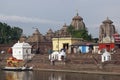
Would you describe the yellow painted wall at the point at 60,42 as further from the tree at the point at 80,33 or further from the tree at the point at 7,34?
the tree at the point at 7,34

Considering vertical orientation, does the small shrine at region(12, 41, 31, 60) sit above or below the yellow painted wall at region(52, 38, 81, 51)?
below

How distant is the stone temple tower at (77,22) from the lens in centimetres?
7856

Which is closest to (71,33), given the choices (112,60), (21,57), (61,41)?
(61,41)

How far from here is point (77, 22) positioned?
7900cm

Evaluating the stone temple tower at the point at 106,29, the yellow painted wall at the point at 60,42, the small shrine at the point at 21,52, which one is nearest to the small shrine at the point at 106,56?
the small shrine at the point at 21,52

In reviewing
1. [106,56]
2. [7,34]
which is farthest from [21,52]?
[7,34]

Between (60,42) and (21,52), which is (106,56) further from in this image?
(60,42)

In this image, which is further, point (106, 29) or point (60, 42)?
point (106, 29)

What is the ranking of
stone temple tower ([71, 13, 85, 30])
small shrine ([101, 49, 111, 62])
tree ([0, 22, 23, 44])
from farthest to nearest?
1. tree ([0, 22, 23, 44])
2. stone temple tower ([71, 13, 85, 30])
3. small shrine ([101, 49, 111, 62])

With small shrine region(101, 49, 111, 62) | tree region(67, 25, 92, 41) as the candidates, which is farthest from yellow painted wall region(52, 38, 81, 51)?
small shrine region(101, 49, 111, 62)

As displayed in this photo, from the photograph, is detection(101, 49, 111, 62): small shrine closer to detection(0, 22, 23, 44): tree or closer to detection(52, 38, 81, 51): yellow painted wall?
detection(52, 38, 81, 51): yellow painted wall

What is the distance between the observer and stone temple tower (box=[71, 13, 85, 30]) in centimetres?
7856

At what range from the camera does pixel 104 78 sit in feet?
138

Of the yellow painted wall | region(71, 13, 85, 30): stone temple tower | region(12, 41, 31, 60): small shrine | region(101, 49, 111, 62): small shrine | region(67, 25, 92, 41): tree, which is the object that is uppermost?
region(71, 13, 85, 30): stone temple tower
